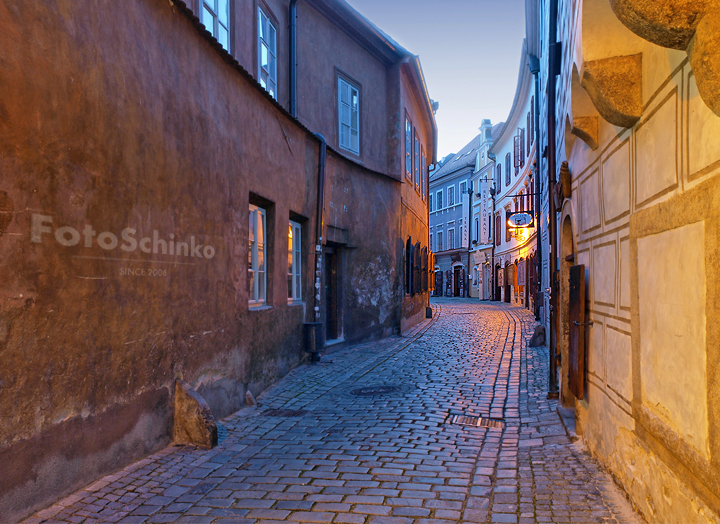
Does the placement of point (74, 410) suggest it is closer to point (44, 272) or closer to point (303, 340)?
point (44, 272)

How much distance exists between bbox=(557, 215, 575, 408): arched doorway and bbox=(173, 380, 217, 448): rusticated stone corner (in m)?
3.78

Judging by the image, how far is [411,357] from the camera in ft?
38.4

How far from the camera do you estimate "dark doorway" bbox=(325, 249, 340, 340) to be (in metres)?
12.5

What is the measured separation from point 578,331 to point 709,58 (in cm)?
362

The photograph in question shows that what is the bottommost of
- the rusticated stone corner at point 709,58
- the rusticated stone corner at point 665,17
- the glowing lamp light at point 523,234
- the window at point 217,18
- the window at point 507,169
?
the rusticated stone corner at point 709,58

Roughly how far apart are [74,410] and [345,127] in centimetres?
1033

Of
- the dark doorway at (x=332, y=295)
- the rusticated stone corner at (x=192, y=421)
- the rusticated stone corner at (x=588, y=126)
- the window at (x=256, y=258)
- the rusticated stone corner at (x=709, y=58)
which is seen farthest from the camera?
the dark doorway at (x=332, y=295)

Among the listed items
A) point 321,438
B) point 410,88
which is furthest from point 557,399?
point 410,88

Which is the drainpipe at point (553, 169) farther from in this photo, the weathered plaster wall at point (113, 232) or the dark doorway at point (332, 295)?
the dark doorway at point (332, 295)

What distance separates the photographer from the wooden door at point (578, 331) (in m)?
5.63

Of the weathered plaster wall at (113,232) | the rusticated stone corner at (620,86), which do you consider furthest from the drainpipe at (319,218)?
the rusticated stone corner at (620,86)

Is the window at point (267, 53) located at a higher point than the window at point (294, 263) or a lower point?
higher

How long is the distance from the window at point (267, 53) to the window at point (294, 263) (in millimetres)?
2453

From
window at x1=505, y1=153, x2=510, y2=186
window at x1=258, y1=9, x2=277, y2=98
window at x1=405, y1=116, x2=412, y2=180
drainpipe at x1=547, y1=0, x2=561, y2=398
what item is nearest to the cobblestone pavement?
drainpipe at x1=547, y1=0, x2=561, y2=398
